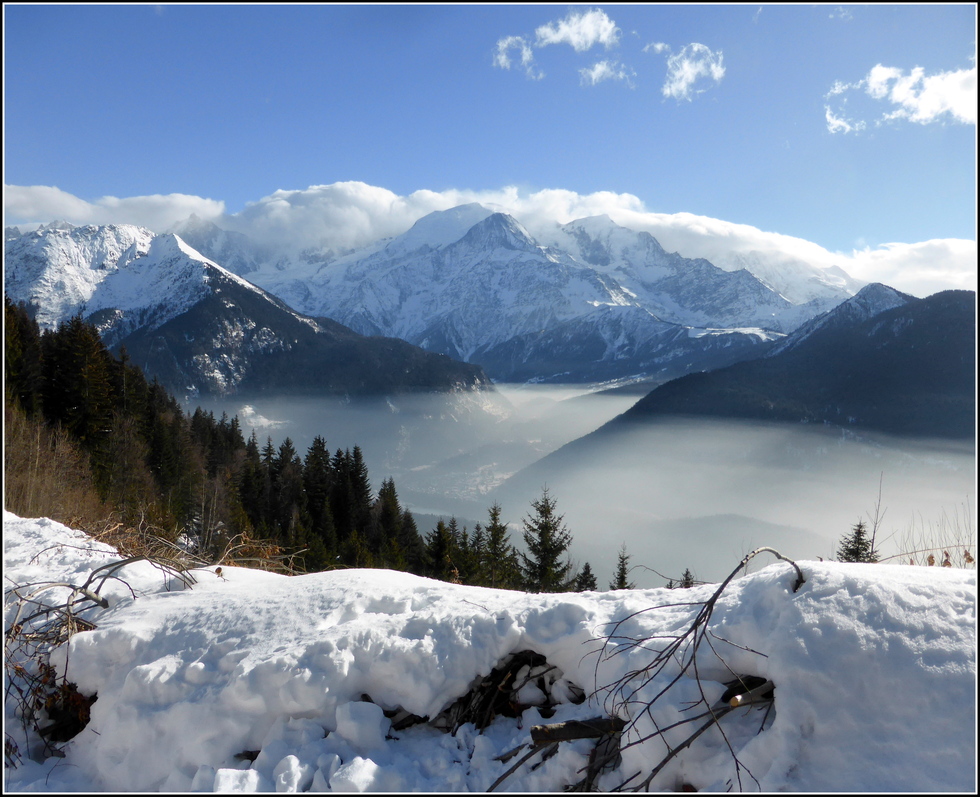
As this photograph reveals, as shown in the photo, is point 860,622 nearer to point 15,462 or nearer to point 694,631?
point 694,631

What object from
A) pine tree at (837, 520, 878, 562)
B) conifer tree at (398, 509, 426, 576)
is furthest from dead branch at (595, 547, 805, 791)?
conifer tree at (398, 509, 426, 576)

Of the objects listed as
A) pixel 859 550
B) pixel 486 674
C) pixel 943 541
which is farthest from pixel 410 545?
pixel 486 674

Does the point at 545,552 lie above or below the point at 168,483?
below

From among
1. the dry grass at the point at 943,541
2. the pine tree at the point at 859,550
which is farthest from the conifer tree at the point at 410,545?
the dry grass at the point at 943,541

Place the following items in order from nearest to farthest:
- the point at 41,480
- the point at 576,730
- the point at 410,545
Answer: the point at 576,730, the point at 41,480, the point at 410,545

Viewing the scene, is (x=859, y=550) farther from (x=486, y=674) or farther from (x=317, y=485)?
(x=317, y=485)

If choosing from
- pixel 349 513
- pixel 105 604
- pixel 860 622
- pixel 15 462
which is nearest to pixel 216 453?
pixel 349 513

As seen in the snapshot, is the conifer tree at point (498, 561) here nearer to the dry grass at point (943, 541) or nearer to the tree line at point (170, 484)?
the tree line at point (170, 484)
